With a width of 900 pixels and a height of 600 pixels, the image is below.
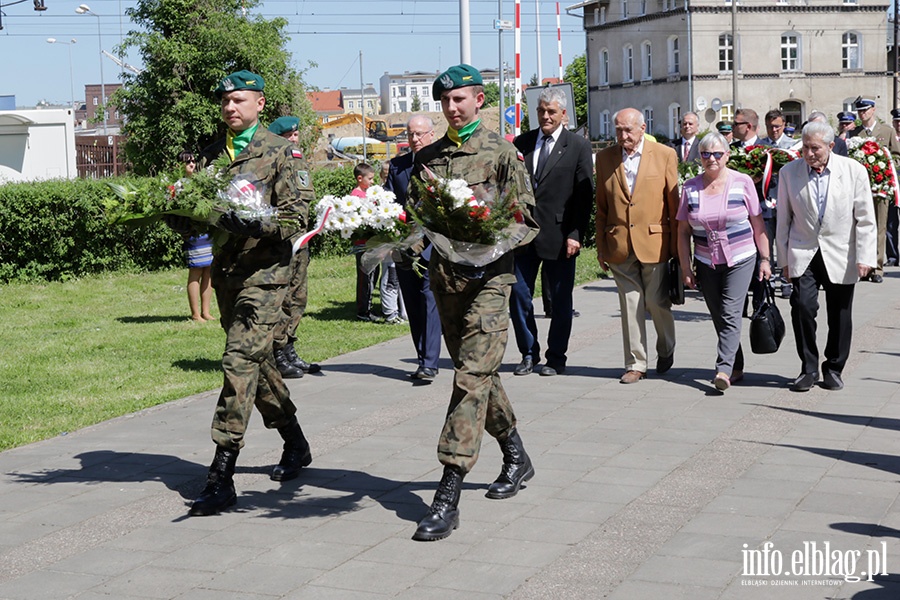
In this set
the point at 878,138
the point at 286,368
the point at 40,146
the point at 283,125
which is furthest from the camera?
the point at 40,146

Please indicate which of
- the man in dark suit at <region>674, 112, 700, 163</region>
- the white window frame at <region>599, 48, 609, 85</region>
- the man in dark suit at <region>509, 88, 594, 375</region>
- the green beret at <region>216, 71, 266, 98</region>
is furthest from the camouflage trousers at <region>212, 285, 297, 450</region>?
the white window frame at <region>599, 48, 609, 85</region>

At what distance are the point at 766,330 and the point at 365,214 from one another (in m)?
4.32

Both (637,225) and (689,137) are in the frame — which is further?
(689,137)

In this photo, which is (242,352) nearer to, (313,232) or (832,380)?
(313,232)

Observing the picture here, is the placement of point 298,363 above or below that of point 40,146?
below

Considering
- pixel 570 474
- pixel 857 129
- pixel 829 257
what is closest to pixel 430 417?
pixel 570 474

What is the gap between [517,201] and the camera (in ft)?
19.6

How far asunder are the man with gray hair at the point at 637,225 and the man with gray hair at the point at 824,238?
88 centimetres

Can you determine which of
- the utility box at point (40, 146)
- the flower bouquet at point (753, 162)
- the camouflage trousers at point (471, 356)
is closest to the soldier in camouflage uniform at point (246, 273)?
the camouflage trousers at point (471, 356)

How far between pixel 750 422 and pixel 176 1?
23438 millimetres

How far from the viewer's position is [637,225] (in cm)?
948

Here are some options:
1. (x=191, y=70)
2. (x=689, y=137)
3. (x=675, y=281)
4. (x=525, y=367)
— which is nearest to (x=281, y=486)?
(x=525, y=367)

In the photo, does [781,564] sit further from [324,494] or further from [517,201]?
[324,494]

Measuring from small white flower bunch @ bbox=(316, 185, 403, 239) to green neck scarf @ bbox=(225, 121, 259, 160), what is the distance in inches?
23.2
